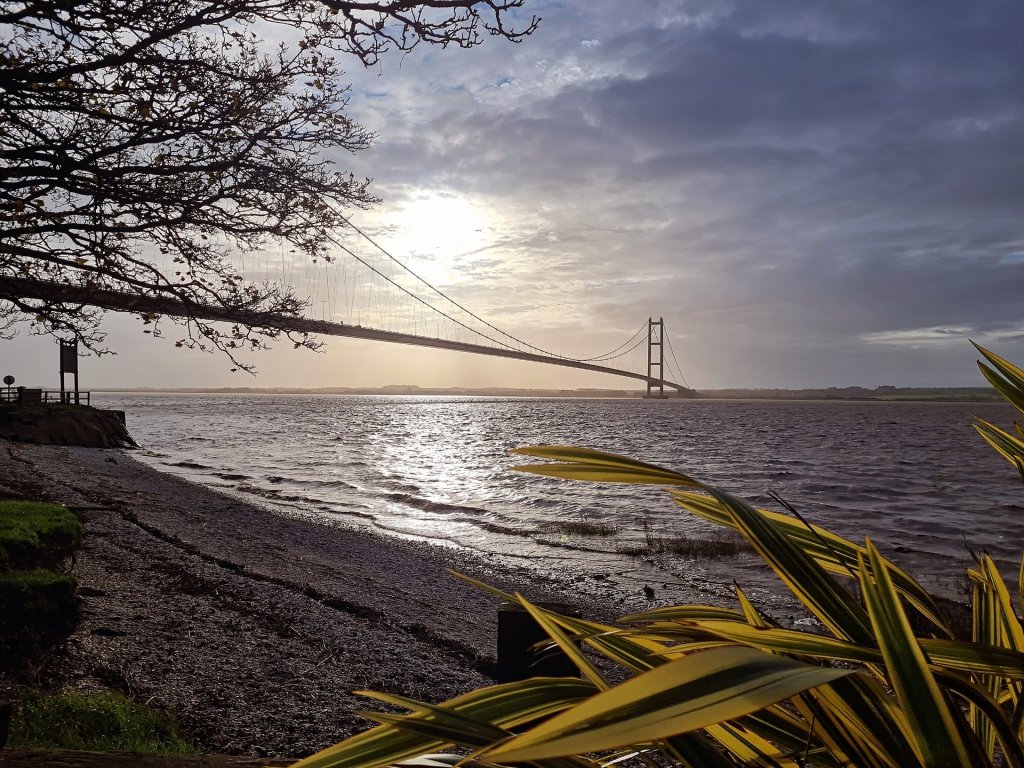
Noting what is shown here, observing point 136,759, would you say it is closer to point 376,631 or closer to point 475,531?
point 376,631

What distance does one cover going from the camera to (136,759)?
1.29 metres

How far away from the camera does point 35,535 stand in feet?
15.6

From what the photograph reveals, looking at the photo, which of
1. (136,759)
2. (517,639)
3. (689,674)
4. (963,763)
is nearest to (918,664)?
(963,763)

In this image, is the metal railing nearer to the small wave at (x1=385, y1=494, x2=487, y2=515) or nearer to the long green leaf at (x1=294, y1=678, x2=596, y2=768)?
the small wave at (x1=385, y1=494, x2=487, y2=515)

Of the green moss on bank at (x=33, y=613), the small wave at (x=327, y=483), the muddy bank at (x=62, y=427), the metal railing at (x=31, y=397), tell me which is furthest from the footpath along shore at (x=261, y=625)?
the metal railing at (x=31, y=397)

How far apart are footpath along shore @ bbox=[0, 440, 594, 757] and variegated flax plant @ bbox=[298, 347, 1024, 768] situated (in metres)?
1.57

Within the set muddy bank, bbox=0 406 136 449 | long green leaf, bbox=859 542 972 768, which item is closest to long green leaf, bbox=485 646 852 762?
long green leaf, bbox=859 542 972 768

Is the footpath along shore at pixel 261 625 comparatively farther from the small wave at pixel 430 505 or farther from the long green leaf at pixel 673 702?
the small wave at pixel 430 505

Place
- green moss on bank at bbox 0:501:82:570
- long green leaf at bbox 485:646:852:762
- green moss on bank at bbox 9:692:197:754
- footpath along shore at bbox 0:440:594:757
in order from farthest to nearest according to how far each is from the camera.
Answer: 1. green moss on bank at bbox 0:501:82:570
2. footpath along shore at bbox 0:440:594:757
3. green moss on bank at bbox 9:692:197:754
4. long green leaf at bbox 485:646:852:762

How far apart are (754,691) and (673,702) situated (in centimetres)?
4

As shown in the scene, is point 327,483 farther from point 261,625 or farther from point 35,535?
point 261,625

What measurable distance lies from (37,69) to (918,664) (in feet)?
16.3

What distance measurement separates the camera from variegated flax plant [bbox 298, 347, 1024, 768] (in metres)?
0.35

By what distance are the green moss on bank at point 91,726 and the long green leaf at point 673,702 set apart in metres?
2.83
